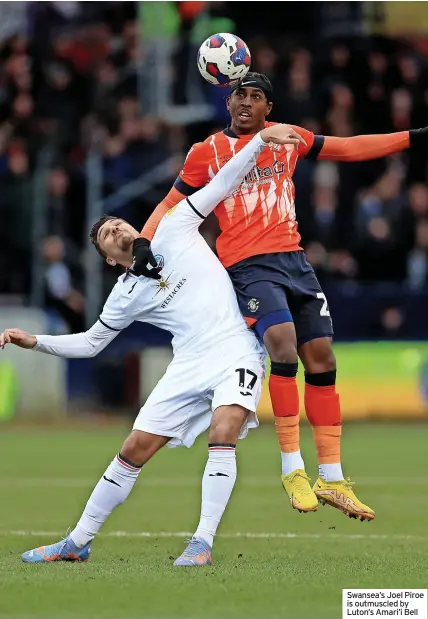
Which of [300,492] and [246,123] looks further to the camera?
[246,123]

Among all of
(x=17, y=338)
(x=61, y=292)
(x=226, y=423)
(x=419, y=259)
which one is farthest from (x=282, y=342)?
(x=419, y=259)

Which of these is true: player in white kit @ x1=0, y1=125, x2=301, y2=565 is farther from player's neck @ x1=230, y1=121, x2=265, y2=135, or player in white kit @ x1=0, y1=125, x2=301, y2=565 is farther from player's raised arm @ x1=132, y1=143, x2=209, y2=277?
player's neck @ x1=230, y1=121, x2=265, y2=135

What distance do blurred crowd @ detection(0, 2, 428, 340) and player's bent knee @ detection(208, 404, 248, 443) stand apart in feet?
33.6

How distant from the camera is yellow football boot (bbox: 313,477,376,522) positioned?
26.0 feet

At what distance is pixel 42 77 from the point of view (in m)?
19.6

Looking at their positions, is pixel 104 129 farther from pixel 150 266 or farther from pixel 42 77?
pixel 150 266

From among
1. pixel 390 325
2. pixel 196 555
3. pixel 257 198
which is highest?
pixel 257 198

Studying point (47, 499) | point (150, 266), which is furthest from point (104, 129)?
point (150, 266)

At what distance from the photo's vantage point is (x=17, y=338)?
771cm

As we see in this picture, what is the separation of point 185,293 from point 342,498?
1.53m

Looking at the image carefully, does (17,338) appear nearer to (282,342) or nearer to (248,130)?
(282,342)

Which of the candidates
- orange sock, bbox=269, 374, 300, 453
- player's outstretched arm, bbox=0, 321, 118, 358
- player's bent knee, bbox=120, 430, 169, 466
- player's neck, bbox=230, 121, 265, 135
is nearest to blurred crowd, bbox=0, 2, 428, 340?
player's neck, bbox=230, 121, 265, 135

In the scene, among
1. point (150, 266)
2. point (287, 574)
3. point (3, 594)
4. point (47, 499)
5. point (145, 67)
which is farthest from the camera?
point (145, 67)

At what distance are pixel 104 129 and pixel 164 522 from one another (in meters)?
10.1
